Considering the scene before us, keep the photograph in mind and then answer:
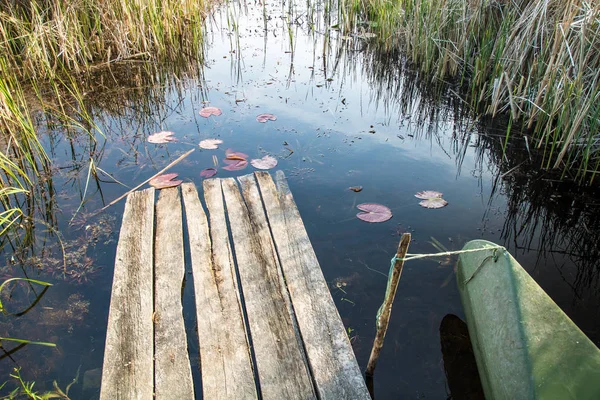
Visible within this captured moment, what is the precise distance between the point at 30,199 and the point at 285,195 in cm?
158

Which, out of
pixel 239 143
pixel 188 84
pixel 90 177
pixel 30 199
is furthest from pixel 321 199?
pixel 188 84

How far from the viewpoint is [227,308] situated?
1.92 meters

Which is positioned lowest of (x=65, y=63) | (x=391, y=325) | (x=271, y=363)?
(x=391, y=325)

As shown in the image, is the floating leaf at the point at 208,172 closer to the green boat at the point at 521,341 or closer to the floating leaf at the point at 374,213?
the floating leaf at the point at 374,213

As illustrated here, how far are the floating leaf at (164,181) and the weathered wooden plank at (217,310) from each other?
29 centimetres

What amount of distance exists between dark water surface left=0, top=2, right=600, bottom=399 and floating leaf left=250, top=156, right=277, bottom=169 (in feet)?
0.17

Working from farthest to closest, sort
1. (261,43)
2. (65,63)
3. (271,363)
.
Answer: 1. (261,43)
2. (65,63)
3. (271,363)

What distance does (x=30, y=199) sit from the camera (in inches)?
110

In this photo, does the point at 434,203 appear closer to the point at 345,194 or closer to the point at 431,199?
the point at 431,199

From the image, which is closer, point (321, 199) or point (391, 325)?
point (391, 325)

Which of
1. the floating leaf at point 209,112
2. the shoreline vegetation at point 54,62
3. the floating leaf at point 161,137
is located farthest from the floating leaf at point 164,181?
the floating leaf at point 209,112

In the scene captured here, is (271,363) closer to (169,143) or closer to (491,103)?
(169,143)

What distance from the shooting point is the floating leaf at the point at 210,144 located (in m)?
3.41

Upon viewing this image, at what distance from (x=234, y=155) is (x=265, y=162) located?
0.24 metres
